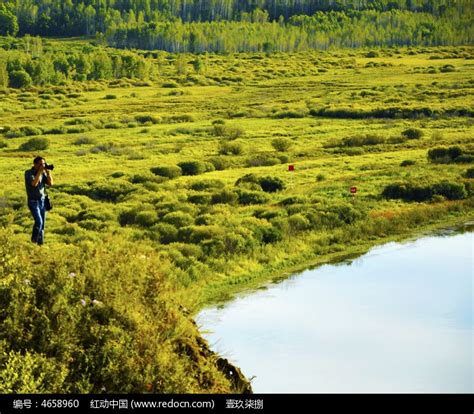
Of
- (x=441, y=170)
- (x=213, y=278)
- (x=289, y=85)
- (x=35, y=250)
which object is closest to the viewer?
(x=35, y=250)

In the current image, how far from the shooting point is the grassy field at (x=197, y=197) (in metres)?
16.2

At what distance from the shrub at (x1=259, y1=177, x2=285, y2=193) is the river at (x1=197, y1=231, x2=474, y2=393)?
1577 centimetres

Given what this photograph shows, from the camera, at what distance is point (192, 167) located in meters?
59.4

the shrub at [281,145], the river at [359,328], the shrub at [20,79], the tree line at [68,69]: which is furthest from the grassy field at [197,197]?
the tree line at [68,69]

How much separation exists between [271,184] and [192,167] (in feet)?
31.7

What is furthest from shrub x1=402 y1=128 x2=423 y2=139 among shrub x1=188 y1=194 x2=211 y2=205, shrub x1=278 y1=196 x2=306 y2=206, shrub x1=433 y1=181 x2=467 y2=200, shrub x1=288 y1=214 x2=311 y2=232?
shrub x1=288 y1=214 x2=311 y2=232

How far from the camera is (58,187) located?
5212cm

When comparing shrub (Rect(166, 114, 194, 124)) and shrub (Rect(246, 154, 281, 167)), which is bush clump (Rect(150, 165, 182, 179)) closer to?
A: shrub (Rect(246, 154, 281, 167))

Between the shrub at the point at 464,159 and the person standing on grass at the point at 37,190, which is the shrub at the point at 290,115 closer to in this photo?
the shrub at the point at 464,159

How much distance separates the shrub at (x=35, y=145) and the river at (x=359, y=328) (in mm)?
43770
